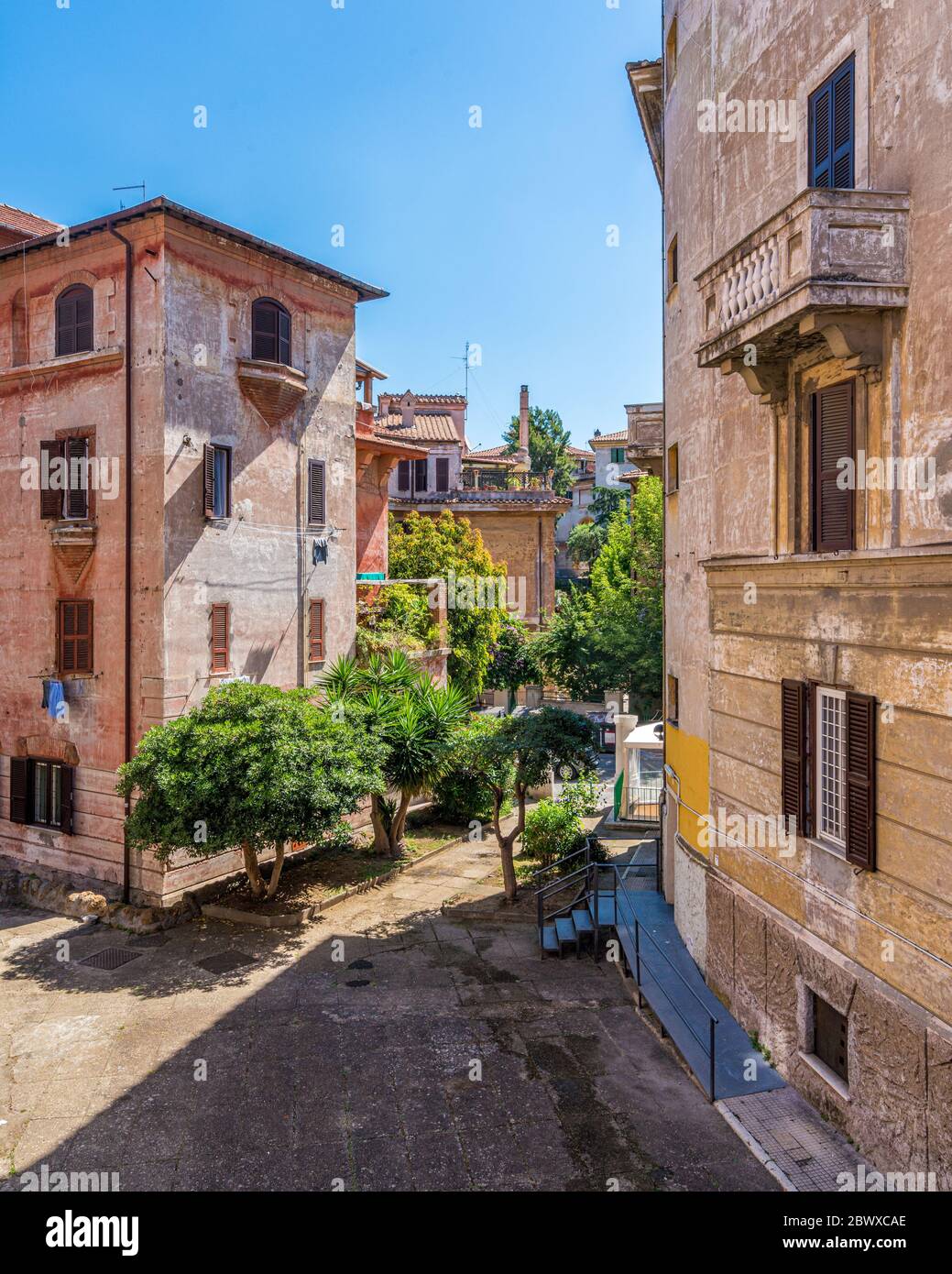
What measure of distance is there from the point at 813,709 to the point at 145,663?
15.1 m

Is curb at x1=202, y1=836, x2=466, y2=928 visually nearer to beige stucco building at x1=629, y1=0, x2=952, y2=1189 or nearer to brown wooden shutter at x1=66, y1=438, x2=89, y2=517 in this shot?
beige stucco building at x1=629, y1=0, x2=952, y2=1189

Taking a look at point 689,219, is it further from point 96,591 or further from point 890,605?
point 96,591

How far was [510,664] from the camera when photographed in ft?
146

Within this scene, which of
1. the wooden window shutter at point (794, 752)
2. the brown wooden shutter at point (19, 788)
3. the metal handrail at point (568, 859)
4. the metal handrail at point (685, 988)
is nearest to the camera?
the wooden window shutter at point (794, 752)

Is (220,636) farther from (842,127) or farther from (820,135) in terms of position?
(842,127)

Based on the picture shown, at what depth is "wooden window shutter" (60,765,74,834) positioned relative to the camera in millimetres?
21531

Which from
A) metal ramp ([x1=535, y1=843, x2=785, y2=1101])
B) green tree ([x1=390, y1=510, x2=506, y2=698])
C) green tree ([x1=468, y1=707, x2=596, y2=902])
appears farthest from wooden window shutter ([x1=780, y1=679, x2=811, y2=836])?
green tree ([x1=390, y1=510, x2=506, y2=698])

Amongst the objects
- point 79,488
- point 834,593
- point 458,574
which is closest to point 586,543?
point 458,574

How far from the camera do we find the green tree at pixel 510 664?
44312 mm

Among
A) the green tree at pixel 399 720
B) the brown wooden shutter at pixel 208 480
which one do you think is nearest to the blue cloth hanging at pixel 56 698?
the brown wooden shutter at pixel 208 480

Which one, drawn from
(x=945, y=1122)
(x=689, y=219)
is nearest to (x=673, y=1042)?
(x=945, y=1122)

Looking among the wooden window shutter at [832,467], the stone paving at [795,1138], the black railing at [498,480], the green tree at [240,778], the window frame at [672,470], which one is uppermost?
the black railing at [498,480]

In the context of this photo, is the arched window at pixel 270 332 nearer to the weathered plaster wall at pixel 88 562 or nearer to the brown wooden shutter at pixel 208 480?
the weathered plaster wall at pixel 88 562

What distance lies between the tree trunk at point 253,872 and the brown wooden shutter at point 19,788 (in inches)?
265
